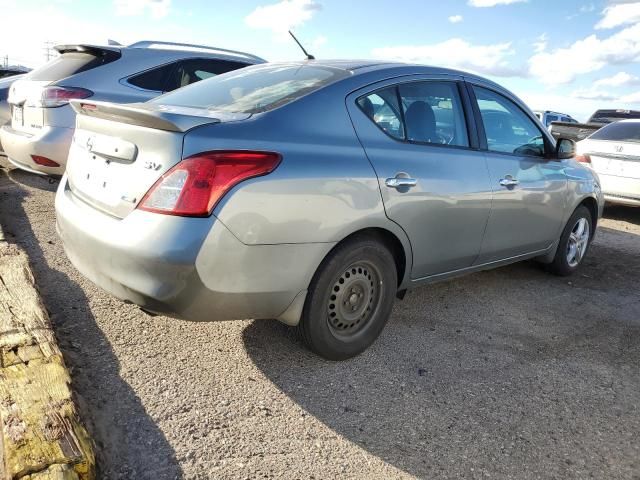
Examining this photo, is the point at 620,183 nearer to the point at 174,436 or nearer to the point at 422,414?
the point at 422,414

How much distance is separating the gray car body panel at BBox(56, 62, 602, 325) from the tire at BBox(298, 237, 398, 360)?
0.31ft

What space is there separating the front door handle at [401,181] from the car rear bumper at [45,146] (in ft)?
12.3

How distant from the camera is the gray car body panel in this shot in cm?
238

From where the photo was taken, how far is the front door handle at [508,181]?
148 inches

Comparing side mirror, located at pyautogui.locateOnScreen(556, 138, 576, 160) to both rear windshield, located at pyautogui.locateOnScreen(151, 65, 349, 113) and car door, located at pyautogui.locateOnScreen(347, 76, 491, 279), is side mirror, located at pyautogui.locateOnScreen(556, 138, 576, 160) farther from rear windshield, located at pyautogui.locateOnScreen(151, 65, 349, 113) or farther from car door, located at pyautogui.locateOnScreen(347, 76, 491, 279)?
rear windshield, located at pyautogui.locateOnScreen(151, 65, 349, 113)

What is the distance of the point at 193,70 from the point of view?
245 inches

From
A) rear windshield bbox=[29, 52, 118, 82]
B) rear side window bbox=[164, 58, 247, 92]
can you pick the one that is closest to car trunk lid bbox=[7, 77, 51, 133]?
rear windshield bbox=[29, 52, 118, 82]

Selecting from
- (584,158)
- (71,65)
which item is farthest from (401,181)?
(584,158)

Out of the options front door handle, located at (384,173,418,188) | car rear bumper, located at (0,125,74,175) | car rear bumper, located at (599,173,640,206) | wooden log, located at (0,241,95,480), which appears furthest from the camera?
car rear bumper, located at (599,173,640,206)

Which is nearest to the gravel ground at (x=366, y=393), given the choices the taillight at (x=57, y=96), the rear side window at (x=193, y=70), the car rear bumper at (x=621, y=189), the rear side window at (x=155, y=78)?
the taillight at (x=57, y=96)

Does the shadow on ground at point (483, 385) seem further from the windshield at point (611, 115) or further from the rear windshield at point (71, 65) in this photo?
the windshield at point (611, 115)

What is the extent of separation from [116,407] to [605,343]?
303 centimetres

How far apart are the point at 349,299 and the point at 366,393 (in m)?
0.50

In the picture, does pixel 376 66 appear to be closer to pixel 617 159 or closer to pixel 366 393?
pixel 366 393
